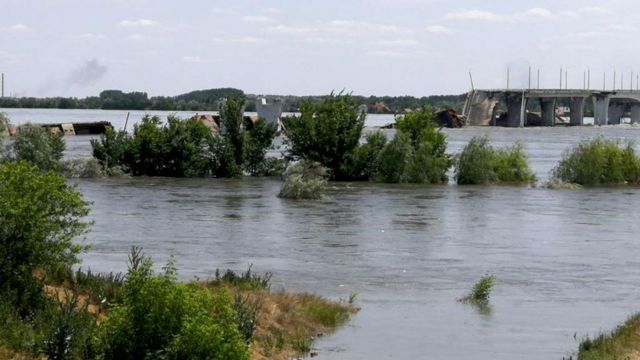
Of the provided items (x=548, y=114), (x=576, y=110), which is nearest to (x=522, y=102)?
(x=548, y=114)

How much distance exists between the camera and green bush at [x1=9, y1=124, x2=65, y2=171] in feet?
148

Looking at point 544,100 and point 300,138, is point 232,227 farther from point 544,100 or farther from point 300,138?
point 544,100

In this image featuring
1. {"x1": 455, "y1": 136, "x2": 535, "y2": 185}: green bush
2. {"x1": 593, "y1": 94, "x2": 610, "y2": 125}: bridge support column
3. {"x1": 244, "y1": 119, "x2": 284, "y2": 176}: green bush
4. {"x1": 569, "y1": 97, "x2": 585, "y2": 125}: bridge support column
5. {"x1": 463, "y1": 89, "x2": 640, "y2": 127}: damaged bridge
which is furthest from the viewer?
{"x1": 569, "y1": 97, "x2": 585, "y2": 125}: bridge support column

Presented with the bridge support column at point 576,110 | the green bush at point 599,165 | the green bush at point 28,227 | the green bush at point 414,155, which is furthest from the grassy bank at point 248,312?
the bridge support column at point 576,110

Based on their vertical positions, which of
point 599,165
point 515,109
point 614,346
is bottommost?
point 515,109

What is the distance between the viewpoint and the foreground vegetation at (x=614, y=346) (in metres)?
14.4

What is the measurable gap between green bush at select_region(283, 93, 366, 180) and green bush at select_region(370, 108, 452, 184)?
1.49m

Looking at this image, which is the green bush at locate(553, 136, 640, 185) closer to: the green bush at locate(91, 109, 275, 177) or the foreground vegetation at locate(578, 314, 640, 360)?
the green bush at locate(91, 109, 275, 177)

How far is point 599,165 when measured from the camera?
5078 cm

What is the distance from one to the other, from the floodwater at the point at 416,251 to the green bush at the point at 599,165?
3746 millimetres

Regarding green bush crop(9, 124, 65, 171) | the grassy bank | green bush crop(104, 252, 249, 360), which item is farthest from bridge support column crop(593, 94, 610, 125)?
green bush crop(104, 252, 249, 360)

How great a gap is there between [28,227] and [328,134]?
3616 cm

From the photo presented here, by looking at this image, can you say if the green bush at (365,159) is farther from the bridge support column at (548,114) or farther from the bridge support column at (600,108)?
the bridge support column at (600,108)

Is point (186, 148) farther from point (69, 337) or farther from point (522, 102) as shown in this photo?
point (522, 102)
